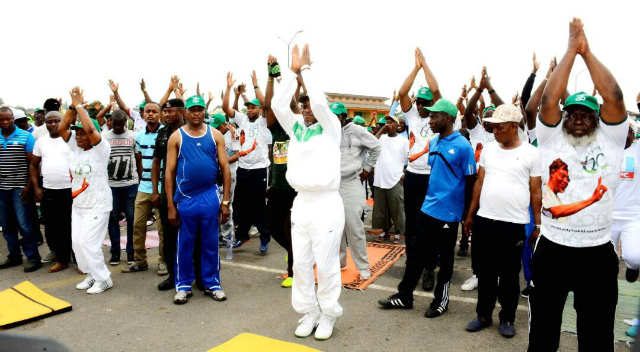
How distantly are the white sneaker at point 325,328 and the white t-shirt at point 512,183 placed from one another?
63.6 inches

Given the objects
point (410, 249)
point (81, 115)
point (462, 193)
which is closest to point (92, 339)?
point (81, 115)

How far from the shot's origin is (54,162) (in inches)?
235

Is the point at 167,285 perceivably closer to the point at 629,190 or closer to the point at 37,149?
the point at 37,149

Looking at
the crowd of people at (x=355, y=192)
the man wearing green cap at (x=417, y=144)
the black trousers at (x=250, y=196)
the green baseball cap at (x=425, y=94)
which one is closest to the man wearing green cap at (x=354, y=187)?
the crowd of people at (x=355, y=192)

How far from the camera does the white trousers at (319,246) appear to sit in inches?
147

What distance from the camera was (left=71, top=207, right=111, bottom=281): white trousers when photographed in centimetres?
508

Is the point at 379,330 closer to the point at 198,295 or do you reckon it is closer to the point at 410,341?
the point at 410,341

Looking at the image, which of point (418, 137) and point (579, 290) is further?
point (418, 137)

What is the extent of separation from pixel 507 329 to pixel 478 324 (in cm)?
24

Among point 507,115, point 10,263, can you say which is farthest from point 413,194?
point 10,263

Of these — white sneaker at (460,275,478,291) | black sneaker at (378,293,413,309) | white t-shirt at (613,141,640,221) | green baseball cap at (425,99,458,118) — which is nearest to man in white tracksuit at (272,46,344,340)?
black sneaker at (378,293,413,309)

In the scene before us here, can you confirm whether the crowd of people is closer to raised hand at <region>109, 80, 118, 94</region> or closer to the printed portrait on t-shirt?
the printed portrait on t-shirt

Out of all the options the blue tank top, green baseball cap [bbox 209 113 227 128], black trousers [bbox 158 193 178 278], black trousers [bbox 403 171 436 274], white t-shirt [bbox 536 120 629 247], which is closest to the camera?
white t-shirt [bbox 536 120 629 247]

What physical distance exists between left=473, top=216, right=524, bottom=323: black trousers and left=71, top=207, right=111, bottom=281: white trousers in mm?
3971
